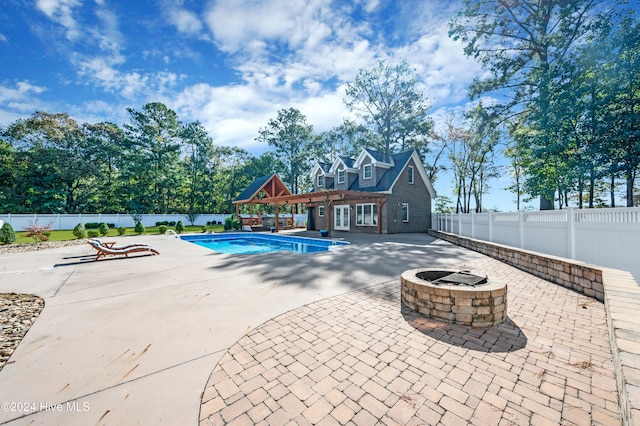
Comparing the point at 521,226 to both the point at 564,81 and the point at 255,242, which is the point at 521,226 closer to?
the point at 564,81

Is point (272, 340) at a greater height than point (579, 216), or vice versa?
point (579, 216)

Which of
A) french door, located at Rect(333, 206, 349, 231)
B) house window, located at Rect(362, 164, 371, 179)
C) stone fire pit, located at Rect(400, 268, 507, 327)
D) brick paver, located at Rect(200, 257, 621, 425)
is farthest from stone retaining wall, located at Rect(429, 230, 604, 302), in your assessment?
french door, located at Rect(333, 206, 349, 231)

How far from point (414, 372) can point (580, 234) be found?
5.74 metres

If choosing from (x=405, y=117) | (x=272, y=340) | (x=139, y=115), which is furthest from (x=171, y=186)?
(x=272, y=340)

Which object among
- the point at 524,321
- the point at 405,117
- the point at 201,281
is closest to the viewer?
the point at 524,321

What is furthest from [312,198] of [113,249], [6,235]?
[6,235]

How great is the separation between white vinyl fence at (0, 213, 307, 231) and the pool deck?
25388 millimetres

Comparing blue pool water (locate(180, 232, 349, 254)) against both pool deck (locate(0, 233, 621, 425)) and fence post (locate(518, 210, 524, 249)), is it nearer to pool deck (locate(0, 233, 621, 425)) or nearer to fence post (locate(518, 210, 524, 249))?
fence post (locate(518, 210, 524, 249))

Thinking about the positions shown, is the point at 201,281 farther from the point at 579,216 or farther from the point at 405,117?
the point at 405,117

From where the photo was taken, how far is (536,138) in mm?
12477

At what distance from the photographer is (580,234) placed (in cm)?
558

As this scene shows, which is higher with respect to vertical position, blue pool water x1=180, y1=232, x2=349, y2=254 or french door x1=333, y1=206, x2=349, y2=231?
french door x1=333, y1=206, x2=349, y2=231

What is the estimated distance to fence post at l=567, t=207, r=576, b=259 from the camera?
5.74 metres

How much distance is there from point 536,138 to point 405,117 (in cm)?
1854
